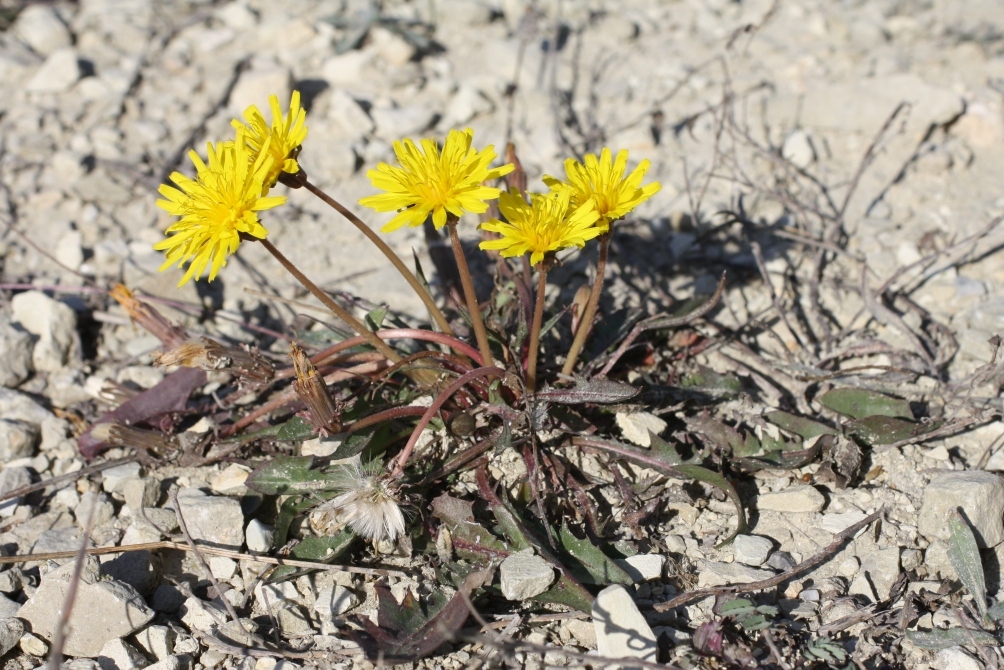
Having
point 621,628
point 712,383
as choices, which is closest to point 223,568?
point 621,628

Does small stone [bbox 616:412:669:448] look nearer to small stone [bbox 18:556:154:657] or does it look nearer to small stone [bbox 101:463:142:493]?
small stone [bbox 18:556:154:657]

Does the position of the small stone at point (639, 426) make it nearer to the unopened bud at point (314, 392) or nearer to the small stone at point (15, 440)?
the unopened bud at point (314, 392)

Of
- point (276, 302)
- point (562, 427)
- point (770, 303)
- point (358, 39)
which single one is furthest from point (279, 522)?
point (358, 39)

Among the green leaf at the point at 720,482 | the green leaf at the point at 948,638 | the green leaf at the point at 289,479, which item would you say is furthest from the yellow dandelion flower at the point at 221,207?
the green leaf at the point at 948,638

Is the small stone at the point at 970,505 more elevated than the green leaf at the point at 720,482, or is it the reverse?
the green leaf at the point at 720,482

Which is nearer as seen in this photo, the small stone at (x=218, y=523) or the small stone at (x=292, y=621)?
the small stone at (x=292, y=621)

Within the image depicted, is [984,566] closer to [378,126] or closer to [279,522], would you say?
[279,522]
